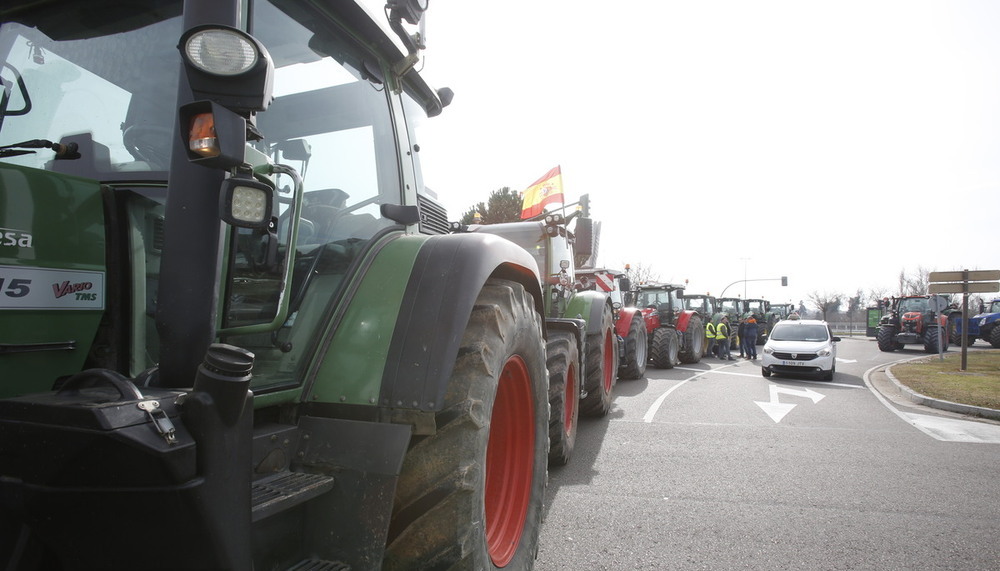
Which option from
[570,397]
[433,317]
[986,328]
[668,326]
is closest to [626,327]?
[570,397]

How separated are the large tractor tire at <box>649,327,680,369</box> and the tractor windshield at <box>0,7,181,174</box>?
1348 cm

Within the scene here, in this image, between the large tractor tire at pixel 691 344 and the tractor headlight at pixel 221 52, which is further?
the large tractor tire at pixel 691 344

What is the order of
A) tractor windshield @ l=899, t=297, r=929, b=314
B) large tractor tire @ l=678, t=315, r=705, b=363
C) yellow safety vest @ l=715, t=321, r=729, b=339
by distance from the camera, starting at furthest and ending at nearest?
tractor windshield @ l=899, t=297, r=929, b=314 → yellow safety vest @ l=715, t=321, r=729, b=339 → large tractor tire @ l=678, t=315, r=705, b=363

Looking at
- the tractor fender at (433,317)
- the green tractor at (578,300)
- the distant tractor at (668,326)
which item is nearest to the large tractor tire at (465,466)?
the tractor fender at (433,317)

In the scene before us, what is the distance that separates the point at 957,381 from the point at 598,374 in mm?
9133

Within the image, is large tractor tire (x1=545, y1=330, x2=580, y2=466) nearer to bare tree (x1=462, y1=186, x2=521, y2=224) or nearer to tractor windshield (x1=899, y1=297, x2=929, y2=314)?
bare tree (x1=462, y1=186, x2=521, y2=224)

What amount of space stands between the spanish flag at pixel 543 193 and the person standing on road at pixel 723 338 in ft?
35.4

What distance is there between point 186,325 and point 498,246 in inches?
50.9

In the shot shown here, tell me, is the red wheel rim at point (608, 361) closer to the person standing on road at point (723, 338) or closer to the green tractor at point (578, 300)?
the green tractor at point (578, 300)

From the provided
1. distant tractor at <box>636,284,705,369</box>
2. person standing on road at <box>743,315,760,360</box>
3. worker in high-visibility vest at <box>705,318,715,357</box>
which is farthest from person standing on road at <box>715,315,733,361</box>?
distant tractor at <box>636,284,705,369</box>

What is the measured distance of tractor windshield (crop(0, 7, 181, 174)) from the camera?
6.07 feet

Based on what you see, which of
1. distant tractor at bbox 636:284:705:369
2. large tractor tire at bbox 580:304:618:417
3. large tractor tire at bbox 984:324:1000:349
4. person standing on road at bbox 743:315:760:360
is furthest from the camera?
large tractor tire at bbox 984:324:1000:349

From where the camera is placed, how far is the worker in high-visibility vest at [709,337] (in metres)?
18.3

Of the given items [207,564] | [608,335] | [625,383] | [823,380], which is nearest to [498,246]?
[207,564]
